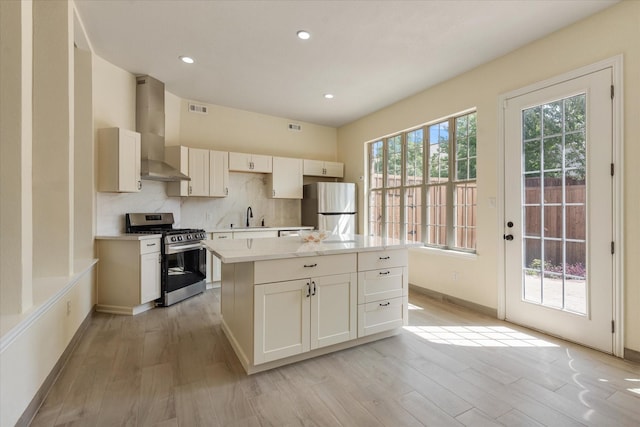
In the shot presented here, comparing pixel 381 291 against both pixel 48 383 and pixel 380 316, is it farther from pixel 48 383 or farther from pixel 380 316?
pixel 48 383

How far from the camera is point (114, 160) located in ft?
10.8

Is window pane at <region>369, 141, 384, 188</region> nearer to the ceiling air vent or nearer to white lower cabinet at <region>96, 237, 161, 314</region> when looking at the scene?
the ceiling air vent

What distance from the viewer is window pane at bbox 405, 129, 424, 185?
4.33 meters

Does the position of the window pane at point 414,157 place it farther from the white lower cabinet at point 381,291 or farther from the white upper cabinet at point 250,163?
the white upper cabinet at point 250,163

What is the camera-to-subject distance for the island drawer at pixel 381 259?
2502 mm

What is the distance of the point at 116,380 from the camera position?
2025 millimetres

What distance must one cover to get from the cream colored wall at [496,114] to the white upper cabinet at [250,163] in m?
1.90

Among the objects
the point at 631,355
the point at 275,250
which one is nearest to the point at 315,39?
the point at 275,250

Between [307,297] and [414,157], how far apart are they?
3131 millimetres

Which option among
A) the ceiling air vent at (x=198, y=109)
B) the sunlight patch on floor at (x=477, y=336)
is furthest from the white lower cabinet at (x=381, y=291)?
the ceiling air vent at (x=198, y=109)

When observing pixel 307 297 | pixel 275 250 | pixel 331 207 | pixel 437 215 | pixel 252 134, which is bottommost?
pixel 307 297

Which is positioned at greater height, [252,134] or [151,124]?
[252,134]

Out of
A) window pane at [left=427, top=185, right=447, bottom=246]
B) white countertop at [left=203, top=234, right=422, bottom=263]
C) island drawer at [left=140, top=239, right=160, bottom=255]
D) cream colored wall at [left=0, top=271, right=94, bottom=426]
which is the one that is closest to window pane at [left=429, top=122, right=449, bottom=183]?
window pane at [left=427, top=185, right=447, bottom=246]

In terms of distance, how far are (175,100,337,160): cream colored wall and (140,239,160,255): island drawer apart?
1869 millimetres
